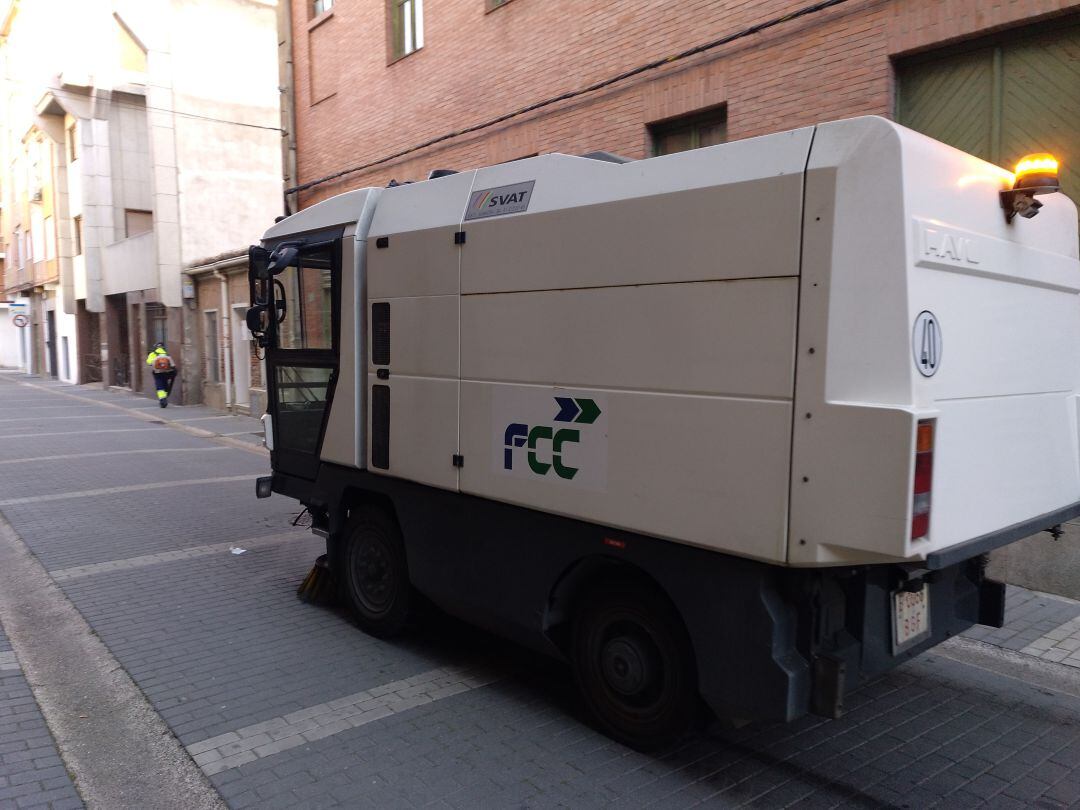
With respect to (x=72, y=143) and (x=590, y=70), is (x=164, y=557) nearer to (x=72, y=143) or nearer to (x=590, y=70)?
(x=590, y=70)

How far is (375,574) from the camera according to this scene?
5.28 metres

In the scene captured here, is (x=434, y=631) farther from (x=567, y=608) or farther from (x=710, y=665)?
(x=710, y=665)

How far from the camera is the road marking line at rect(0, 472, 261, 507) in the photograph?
9.45 meters

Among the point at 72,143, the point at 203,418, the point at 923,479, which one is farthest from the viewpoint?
the point at 72,143

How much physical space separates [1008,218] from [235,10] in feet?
79.0

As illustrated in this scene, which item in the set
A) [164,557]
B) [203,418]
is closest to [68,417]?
[203,418]

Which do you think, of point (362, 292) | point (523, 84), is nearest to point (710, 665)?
point (362, 292)

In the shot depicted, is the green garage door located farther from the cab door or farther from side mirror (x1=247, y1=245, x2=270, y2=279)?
side mirror (x1=247, y1=245, x2=270, y2=279)

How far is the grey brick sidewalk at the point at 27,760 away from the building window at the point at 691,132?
6997 millimetres

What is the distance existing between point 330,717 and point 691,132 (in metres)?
6.92

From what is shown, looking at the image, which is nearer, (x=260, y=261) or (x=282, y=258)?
(x=282, y=258)

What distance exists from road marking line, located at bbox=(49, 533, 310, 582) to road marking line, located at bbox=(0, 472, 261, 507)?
3.16 meters

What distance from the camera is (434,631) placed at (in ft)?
17.5

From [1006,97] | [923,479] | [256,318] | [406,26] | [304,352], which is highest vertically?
[406,26]
